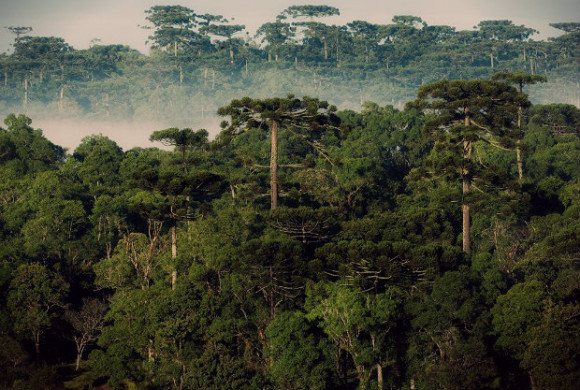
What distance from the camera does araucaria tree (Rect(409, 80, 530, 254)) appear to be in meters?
67.1

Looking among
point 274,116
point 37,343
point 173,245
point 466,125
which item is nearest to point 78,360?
point 37,343

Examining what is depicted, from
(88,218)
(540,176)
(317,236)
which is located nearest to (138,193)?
(88,218)

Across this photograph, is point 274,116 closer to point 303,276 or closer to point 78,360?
point 303,276

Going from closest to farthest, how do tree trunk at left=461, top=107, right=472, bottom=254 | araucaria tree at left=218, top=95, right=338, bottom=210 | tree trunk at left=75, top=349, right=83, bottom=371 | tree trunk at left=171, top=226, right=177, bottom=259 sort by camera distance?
tree trunk at left=75, top=349, right=83, bottom=371
tree trunk at left=171, top=226, right=177, bottom=259
tree trunk at left=461, top=107, right=472, bottom=254
araucaria tree at left=218, top=95, right=338, bottom=210

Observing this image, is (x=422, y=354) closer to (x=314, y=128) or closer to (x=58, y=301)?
(x=314, y=128)

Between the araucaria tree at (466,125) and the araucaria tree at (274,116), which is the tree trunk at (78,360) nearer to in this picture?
the araucaria tree at (274,116)

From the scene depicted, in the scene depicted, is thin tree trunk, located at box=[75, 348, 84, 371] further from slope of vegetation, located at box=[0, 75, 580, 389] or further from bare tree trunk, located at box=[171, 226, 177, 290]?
bare tree trunk, located at box=[171, 226, 177, 290]

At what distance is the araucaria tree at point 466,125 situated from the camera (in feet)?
220

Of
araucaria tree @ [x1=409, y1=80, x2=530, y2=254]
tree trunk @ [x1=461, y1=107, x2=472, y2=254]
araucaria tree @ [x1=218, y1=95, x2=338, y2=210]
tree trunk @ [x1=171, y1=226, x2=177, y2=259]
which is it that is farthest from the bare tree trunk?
tree trunk @ [x1=461, y1=107, x2=472, y2=254]

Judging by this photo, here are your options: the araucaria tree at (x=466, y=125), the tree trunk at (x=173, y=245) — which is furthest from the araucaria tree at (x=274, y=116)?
the araucaria tree at (x=466, y=125)

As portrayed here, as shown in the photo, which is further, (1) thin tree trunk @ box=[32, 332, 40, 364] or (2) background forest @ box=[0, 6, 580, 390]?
(1) thin tree trunk @ box=[32, 332, 40, 364]

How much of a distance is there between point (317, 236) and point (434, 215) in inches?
414

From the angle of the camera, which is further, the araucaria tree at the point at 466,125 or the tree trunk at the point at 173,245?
the araucaria tree at the point at 466,125

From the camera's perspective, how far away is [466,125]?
70.4 m
